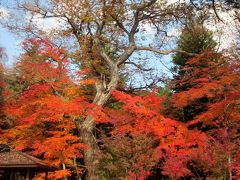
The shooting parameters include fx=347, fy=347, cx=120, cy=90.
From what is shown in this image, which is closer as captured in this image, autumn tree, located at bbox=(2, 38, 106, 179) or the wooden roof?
the wooden roof

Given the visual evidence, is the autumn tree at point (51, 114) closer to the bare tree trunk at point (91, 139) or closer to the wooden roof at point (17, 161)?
Result: the bare tree trunk at point (91, 139)

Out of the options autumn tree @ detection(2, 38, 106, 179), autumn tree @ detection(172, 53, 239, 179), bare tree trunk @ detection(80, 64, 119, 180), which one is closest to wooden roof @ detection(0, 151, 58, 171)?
autumn tree @ detection(2, 38, 106, 179)

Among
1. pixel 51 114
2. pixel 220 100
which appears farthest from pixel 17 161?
pixel 220 100

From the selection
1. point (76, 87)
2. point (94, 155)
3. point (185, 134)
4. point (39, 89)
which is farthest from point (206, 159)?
point (39, 89)

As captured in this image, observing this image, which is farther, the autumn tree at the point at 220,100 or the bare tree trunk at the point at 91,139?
the bare tree trunk at the point at 91,139

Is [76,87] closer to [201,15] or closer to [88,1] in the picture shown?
[88,1]

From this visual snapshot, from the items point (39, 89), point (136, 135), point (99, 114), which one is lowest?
point (136, 135)

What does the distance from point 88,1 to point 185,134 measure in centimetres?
806

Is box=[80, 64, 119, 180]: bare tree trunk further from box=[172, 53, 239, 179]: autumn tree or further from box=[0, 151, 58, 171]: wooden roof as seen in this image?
box=[172, 53, 239, 179]: autumn tree

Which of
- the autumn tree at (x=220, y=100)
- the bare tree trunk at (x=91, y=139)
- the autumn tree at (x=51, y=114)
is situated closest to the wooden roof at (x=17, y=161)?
the autumn tree at (x=51, y=114)

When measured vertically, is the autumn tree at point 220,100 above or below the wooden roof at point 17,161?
above

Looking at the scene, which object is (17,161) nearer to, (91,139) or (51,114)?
(51,114)

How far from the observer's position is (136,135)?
12.9m

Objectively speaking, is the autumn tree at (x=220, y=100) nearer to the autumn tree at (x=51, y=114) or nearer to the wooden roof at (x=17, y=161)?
the autumn tree at (x=51, y=114)
